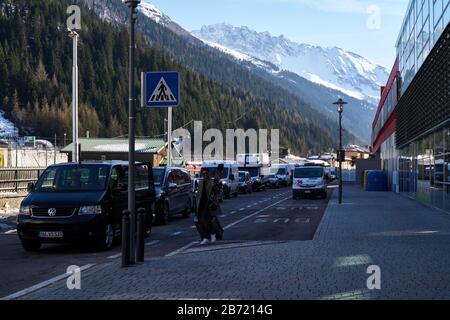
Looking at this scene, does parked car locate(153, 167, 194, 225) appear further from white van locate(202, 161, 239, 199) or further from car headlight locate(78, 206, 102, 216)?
white van locate(202, 161, 239, 199)

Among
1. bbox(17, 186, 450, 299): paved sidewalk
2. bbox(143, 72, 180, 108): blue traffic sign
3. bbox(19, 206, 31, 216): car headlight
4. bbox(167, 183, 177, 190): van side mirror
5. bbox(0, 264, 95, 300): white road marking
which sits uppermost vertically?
bbox(143, 72, 180, 108): blue traffic sign

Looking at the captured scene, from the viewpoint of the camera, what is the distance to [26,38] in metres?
128

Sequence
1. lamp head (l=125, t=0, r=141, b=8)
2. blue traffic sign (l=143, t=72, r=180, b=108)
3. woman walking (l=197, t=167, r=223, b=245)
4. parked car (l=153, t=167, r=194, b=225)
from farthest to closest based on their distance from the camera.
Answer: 1. parked car (l=153, t=167, r=194, b=225)
2. woman walking (l=197, t=167, r=223, b=245)
3. blue traffic sign (l=143, t=72, r=180, b=108)
4. lamp head (l=125, t=0, r=141, b=8)

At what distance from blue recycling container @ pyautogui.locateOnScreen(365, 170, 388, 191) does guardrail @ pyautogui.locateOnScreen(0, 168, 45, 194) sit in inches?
1111

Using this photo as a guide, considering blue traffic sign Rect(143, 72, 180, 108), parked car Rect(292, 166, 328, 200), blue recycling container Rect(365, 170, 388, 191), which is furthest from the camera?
blue recycling container Rect(365, 170, 388, 191)

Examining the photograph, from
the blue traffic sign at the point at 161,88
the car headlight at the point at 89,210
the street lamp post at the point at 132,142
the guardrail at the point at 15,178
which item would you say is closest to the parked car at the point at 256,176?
the guardrail at the point at 15,178

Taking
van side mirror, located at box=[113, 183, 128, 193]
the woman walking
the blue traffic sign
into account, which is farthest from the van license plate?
the blue traffic sign

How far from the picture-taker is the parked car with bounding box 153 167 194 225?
19.0 m

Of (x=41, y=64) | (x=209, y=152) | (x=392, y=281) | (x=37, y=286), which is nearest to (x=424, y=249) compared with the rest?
(x=392, y=281)

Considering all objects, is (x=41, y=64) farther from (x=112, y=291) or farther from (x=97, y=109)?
(x=112, y=291)

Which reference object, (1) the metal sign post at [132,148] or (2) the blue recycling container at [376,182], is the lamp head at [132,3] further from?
(2) the blue recycling container at [376,182]

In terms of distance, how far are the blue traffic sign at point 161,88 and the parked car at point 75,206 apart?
258 centimetres

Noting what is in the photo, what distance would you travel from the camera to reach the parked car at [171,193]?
19.0 meters
